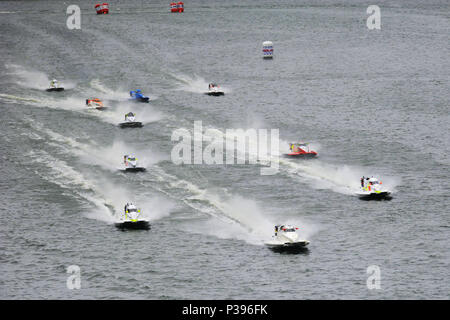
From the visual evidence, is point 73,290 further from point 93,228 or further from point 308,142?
point 308,142

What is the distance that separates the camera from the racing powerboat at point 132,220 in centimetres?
11575

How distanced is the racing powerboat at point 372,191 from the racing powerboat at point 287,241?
22443 millimetres

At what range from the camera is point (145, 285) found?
97938 mm

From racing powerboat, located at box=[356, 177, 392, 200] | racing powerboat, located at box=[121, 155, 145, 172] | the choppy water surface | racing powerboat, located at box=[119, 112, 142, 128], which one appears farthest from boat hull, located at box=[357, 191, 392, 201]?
racing powerboat, located at box=[119, 112, 142, 128]

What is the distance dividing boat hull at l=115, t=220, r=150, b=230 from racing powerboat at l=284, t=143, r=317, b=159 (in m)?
38.5

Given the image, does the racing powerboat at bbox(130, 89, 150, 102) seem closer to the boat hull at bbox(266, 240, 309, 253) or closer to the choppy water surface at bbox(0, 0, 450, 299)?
the choppy water surface at bbox(0, 0, 450, 299)

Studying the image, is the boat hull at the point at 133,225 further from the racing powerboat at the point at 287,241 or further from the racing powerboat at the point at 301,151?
the racing powerboat at the point at 301,151

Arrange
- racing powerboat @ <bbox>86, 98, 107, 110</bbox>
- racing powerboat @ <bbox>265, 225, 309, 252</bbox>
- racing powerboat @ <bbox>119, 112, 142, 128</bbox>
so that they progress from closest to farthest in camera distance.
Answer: racing powerboat @ <bbox>265, 225, 309, 252</bbox>
racing powerboat @ <bbox>119, 112, 142, 128</bbox>
racing powerboat @ <bbox>86, 98, 107, 110</bbox>

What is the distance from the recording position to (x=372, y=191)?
126 metres

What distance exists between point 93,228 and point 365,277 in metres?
40.3

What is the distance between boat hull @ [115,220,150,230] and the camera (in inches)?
4564

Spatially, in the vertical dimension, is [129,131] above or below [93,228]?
above

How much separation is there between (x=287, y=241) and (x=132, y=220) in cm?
2370
